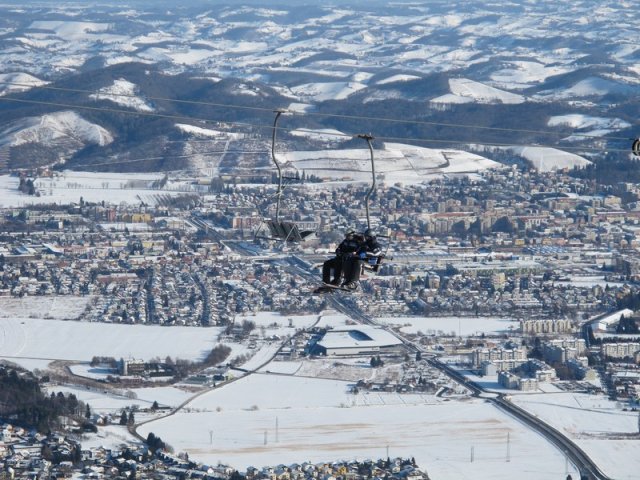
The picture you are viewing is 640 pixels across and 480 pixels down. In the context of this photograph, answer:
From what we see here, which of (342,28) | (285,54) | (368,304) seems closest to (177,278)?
(368,304)

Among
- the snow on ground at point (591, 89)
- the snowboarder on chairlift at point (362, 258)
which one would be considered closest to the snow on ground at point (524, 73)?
the snow on ground at point (591, 89)

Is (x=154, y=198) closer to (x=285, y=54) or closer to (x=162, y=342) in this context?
(x=162, y=342)

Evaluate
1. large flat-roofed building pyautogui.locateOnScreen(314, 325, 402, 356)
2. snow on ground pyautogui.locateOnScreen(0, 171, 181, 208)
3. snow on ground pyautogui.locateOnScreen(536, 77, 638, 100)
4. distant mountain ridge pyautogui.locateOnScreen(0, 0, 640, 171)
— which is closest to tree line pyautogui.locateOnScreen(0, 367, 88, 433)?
large flat-roofed building pyautogui.locateOnScreen(314, 325, 402, 356)

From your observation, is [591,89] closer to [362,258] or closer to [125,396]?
[125,396]

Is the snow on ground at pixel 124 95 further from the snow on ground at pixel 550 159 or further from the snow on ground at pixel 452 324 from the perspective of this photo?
the snow on ground at pixel 452 324

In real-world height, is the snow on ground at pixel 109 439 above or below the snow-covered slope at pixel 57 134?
above

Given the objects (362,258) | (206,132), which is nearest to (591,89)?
(206,132)
